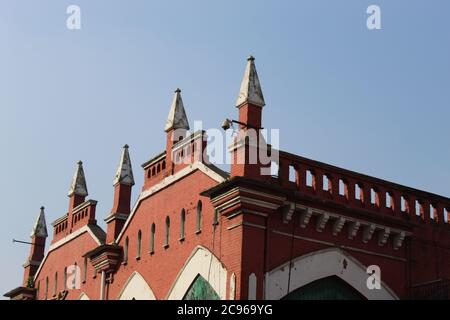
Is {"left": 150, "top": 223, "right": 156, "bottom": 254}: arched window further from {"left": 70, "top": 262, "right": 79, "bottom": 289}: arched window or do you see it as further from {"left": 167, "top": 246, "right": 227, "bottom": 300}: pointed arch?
{"left": 70, "top": 262, "right": 79, "bottom": 289}: arched window

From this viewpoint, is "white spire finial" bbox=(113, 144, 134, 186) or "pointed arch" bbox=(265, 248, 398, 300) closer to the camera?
"pointed arch" bbox=(265, 248, 398, 300)

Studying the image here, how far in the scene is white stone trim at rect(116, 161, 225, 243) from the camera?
26656 mm

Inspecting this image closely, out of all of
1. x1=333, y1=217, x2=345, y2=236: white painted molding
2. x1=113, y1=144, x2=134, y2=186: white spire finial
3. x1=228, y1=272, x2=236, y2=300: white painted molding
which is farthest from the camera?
x1=113, y1=144, x2=134, y2=186: white spire finial

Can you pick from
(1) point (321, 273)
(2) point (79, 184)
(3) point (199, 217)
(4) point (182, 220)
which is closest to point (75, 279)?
(2) point (79, 184)

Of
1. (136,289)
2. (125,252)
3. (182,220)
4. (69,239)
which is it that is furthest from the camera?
(69,239)

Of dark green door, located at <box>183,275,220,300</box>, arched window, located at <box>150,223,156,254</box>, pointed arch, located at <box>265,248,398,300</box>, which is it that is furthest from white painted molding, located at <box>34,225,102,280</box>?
pointed arch, located at <box>265,248,398,300</box>

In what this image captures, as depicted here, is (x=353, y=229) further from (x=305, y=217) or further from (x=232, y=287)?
(x=232, y=287)

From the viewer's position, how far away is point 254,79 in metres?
26.1

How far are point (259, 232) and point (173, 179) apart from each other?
567cm

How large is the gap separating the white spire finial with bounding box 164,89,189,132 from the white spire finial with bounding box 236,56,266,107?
432 cm

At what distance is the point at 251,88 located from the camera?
2589 cm

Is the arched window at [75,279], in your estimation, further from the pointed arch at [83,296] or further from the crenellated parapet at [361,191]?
the crenellated parapet at [361,191]

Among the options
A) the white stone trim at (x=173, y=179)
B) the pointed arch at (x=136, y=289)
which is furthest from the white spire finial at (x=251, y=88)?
the pointed arch at (x=136, y=289)
